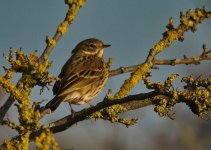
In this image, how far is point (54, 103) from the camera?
8.23 meters

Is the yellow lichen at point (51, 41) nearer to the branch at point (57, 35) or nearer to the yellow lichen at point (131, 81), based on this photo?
the branch at point (57, 35)

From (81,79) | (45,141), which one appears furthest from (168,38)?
(81,79)

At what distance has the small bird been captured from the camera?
9.49 meters

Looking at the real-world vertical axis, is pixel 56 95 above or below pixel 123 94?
above

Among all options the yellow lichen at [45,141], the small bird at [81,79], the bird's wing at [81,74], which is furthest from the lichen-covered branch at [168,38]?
the yellow lichen at [45,141]

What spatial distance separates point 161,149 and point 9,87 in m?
3.31

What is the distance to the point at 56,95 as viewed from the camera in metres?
9.15

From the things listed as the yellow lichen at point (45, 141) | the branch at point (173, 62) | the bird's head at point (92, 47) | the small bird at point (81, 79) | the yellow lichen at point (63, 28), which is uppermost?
the bird's head at point (92, 47)

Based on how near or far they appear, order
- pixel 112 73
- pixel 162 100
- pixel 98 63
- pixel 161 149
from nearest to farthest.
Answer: pixel 162 100
pixel 112 73
pixel 161 149
pixel 98 63

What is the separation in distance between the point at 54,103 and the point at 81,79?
2.18 metres

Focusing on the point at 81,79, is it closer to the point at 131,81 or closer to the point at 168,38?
the point at 131,81

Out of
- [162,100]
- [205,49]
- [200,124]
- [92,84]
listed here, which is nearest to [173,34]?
[205,49]

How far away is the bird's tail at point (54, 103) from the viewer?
25.2ft

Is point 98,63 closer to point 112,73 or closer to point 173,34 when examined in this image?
point 112,73
